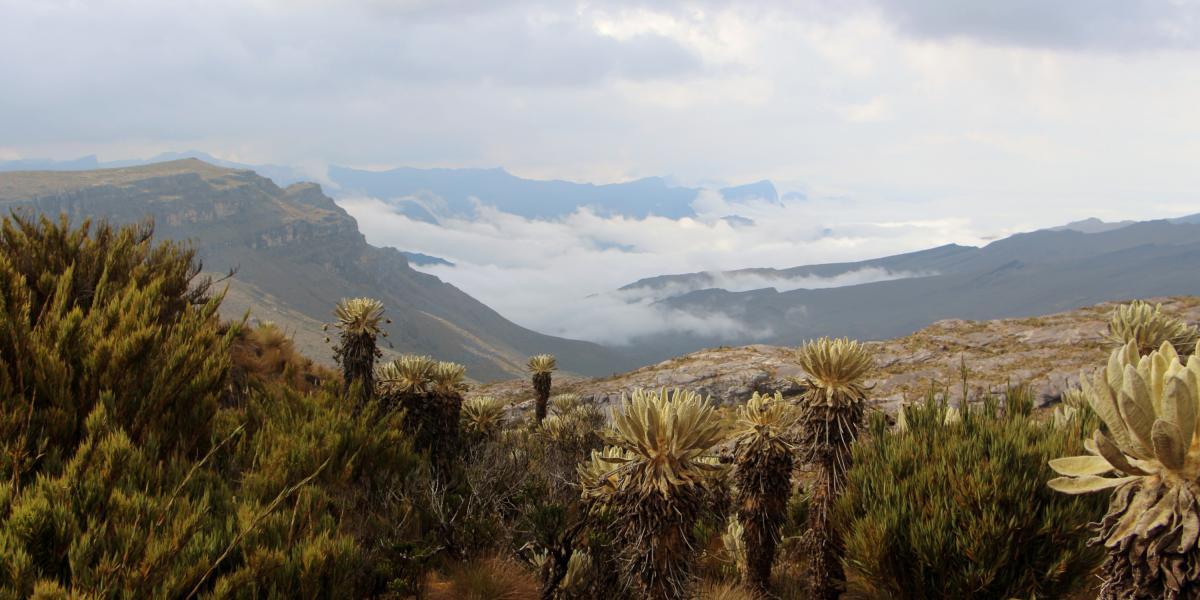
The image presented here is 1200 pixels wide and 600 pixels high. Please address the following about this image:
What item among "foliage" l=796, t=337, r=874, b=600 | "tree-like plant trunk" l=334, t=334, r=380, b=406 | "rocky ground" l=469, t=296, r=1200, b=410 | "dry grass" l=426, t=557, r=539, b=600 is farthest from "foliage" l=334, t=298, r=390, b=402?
"rocky ground" l=469, t=296, r=1200, b=410

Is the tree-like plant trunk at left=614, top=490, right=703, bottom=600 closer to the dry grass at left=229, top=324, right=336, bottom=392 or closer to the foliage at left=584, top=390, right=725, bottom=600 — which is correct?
the foliage at left=584, top=390, right=725, bottom=600

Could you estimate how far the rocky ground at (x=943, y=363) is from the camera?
15273 mm

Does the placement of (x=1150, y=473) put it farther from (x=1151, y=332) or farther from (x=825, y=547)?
(x=1151, y=332)

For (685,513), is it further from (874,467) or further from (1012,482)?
(1012,482)

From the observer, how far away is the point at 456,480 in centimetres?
857

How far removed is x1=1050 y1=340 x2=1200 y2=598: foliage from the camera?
10.2 feet

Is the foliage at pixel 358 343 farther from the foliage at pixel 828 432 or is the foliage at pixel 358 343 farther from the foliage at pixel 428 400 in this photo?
the foliage at pixel 828 432

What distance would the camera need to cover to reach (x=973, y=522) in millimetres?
4969

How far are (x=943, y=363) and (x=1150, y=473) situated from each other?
625 inches

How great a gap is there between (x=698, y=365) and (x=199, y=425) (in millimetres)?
17357

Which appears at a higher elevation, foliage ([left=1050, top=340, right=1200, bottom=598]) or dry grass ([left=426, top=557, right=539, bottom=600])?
foliage ([left=1050, top=340, right=1200, bottom=598])

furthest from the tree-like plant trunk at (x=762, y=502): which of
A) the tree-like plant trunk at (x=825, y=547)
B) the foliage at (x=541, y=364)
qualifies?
the foliage at (x=541, y=364)

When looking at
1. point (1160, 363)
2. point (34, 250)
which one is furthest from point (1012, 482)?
point (34, 250)

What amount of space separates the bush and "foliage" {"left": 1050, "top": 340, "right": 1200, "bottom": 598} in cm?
162
